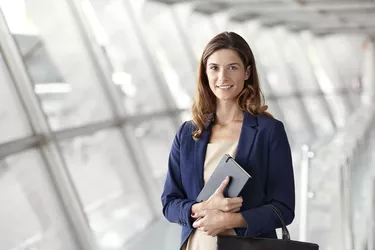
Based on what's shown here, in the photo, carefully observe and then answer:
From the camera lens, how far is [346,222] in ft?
13.9

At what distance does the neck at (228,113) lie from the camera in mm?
1982

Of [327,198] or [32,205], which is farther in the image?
[32,205]

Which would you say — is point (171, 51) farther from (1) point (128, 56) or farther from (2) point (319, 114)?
(2) point (319, 114)

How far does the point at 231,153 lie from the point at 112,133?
4917mm

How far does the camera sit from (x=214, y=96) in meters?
2.04

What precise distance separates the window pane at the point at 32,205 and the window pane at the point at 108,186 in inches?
28.8

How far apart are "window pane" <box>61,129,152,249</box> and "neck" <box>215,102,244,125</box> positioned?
386 centimetres

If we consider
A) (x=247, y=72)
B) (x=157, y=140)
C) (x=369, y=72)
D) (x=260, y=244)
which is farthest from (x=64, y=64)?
(x=369, y=72)

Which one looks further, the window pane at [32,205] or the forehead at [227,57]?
the window pane at [32,205]

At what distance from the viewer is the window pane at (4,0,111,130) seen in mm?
6109

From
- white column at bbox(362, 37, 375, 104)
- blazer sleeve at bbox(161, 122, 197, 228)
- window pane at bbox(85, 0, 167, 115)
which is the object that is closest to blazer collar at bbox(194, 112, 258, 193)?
blazer sleeve at bbox(161, 122, 197, 228)

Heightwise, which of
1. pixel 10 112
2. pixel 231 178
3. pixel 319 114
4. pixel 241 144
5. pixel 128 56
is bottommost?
pixel 231 178

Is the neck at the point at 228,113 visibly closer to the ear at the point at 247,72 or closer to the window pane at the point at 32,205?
the ear at the point at 247,72

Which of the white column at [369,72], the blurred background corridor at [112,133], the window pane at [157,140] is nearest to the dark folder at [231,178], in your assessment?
the blurred background corridor at [112,133]
